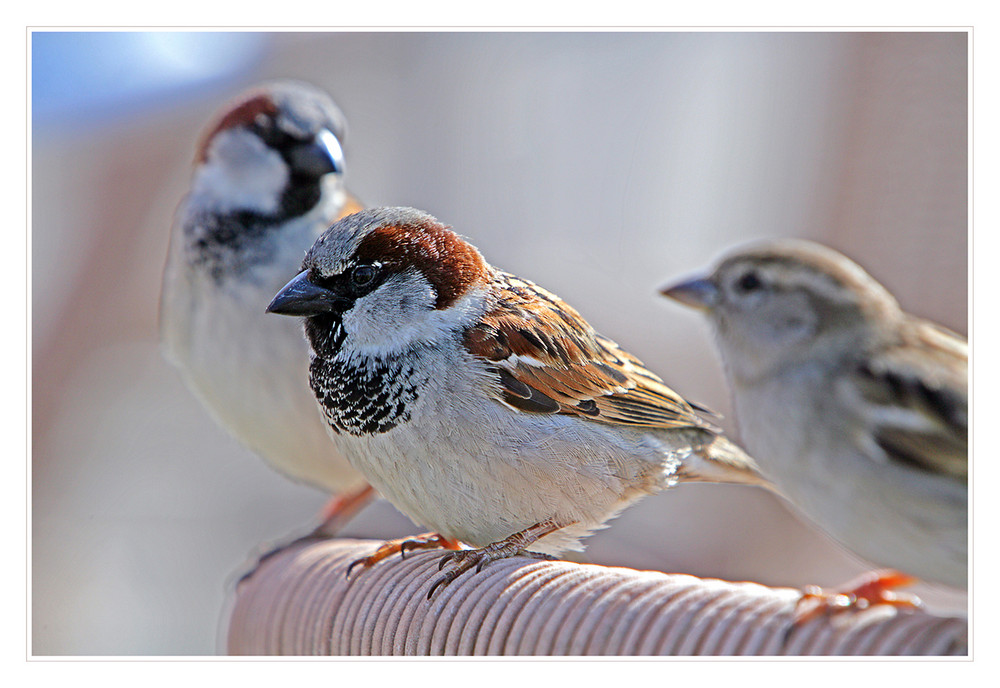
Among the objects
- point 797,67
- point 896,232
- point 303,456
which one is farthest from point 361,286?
point 896,232

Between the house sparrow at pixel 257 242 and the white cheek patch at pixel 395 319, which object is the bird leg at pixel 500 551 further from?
the house sparrow at pixel 257 242

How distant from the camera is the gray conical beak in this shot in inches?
54.8

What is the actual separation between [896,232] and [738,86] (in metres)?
0.42

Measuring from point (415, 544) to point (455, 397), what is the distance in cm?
36

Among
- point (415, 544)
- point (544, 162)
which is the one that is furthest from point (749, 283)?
point (415, 544)

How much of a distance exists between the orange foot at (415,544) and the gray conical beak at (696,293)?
511 mm

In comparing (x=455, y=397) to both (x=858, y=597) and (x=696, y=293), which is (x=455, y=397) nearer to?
(x=696, y=293)

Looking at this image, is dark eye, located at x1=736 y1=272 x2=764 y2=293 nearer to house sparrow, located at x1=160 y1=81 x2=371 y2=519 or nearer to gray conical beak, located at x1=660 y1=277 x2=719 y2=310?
gray conical beak, located at x1=660 y1=277 x2=719 y2=310

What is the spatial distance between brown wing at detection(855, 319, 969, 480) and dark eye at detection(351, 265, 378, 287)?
664 millimetres

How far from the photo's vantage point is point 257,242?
1.67 m

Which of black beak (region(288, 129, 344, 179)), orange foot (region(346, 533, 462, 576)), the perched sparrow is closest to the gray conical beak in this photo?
the perched sparrow

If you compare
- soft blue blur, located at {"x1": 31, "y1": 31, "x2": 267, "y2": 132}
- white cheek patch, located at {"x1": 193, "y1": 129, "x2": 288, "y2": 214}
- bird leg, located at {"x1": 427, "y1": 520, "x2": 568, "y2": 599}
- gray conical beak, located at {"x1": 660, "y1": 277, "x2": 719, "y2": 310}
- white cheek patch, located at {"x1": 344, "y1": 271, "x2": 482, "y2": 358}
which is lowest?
bird leg, located at {"x1": 427, "y1": 520, "x2": 568, "y2": 599}

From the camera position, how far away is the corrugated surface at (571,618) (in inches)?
36.4
